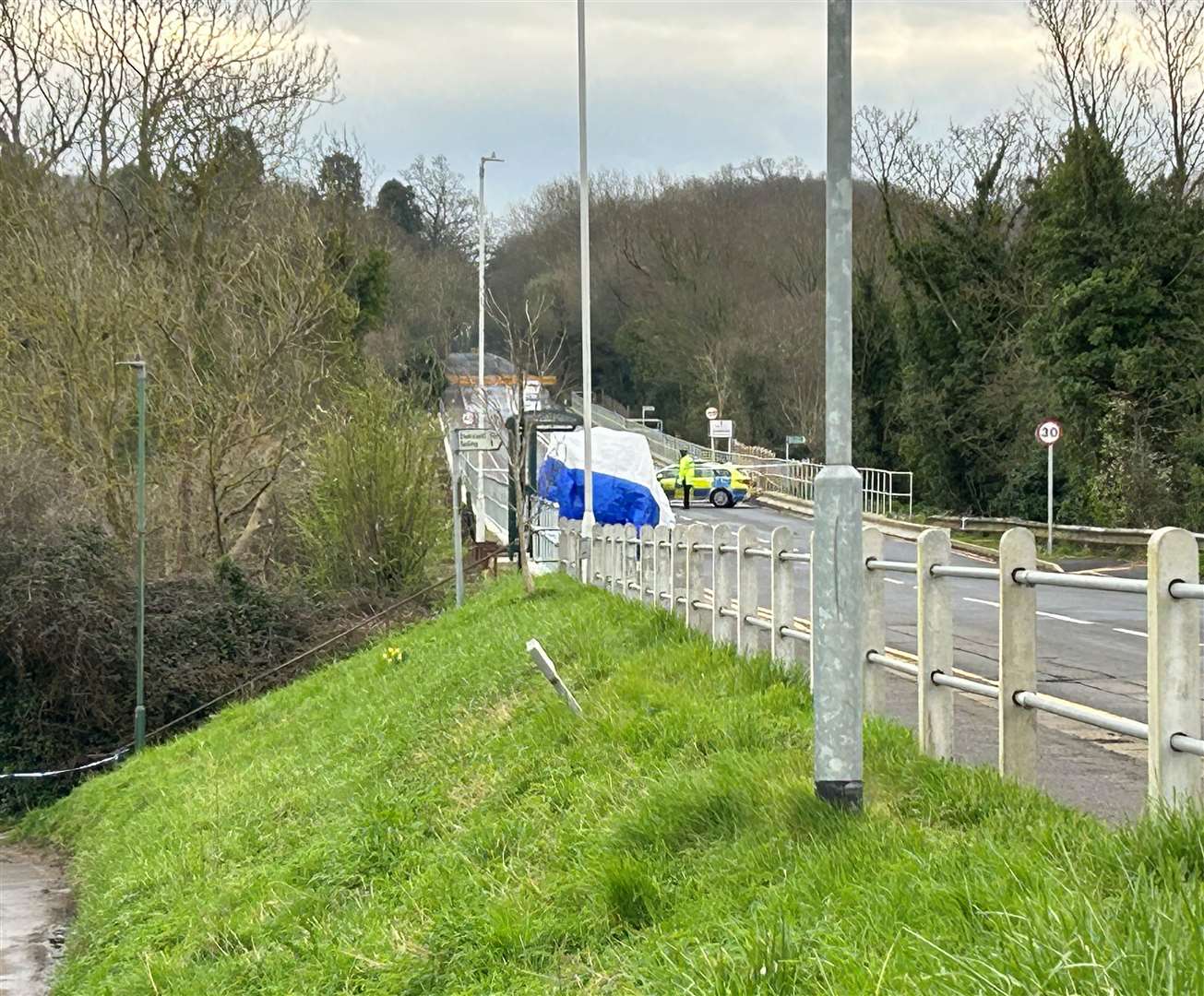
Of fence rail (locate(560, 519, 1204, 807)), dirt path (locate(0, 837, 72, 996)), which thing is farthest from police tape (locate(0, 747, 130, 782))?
fence rail (locate(560, 519, 1204, 807))

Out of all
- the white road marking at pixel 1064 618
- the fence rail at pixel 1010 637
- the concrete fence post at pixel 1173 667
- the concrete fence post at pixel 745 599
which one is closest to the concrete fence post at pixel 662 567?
the fence rail at pixel 1010 637

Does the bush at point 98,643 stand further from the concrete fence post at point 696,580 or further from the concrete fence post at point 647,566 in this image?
the concrete fence post at point 696,580

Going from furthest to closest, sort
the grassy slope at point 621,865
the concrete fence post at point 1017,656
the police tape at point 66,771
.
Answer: the police tape at point 66,771 → the concrete fence post at point 1017,656 → the grassy slope at point 621,865

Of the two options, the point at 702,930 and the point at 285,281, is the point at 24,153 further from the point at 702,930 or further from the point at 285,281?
the point at 702,930

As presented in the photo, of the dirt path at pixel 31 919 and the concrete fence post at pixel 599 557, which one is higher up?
the concrete fence post at pixel 599 557

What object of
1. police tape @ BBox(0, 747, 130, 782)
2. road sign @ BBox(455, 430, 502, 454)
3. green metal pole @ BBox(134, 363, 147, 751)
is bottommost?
police tape @ BBox(0, 747, 130, 782)

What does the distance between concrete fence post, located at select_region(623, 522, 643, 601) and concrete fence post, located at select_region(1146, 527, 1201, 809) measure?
520 inches

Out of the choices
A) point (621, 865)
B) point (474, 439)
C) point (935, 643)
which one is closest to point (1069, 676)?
point (935, 643)

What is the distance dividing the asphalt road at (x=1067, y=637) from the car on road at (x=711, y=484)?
30594 mm

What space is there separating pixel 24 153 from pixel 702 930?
38.8 m

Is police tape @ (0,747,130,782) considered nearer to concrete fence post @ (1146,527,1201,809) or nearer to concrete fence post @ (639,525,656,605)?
concrete fence post @ (639,525,656,605)

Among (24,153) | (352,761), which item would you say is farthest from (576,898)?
(24,153)

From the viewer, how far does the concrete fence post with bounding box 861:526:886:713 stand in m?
8.98

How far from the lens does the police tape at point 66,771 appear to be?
34334 millimetres
